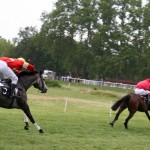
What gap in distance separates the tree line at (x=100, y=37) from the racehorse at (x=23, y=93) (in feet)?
191

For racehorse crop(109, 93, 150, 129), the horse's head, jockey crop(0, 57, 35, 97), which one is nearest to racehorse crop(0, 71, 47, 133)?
the horse's head

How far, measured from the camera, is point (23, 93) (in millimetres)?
12500

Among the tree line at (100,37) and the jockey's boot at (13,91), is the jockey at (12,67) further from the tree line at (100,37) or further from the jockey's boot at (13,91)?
the tree line at (100,37)

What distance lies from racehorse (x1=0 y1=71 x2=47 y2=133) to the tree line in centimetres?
5837

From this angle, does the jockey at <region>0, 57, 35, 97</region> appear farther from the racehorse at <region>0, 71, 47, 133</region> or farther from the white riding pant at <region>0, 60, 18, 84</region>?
the racehorse at <region>0, 71, 47, 133</region>

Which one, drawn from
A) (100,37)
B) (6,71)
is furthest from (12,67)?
(100,37)

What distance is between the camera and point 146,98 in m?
17.2

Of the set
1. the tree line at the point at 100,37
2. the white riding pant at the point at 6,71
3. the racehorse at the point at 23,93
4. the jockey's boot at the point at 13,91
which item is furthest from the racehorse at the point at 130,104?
the tree line at the point at 100,37

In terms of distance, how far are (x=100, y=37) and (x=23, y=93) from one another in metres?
63.0

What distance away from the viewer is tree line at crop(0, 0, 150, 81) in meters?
72.9

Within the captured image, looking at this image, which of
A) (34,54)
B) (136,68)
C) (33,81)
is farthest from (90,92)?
(34,54)

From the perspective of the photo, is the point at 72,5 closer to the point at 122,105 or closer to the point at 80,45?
the point at 80,45

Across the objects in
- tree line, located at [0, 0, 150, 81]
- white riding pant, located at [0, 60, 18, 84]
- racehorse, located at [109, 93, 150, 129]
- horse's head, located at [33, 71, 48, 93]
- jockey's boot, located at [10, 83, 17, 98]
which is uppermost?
tree line, located at [0, 0, 150, 81]

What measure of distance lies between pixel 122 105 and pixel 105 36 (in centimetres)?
5895
